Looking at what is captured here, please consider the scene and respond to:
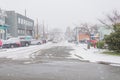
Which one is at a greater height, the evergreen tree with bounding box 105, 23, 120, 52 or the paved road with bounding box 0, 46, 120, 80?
the evergreen tree with bounding box 105, 23, 120, 52

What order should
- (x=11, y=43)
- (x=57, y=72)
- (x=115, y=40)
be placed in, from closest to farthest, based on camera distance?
(x=57, y=72) < (x=115, y=40) < (x=11, y=43)

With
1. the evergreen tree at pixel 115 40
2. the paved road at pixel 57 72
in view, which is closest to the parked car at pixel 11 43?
the evergreen tree at pixel 115 40

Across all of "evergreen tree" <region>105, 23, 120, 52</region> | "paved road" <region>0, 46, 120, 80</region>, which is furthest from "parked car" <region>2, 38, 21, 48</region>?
"paved road" <region>0, 46, 120, 80</region>

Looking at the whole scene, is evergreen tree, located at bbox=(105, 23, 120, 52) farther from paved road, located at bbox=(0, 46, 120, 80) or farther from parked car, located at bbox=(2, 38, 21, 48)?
parked car, located at bbox=(2, 38, 21, 48)

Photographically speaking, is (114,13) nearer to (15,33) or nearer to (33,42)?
(33,42)

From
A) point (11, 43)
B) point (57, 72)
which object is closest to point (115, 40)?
point (57, 72)

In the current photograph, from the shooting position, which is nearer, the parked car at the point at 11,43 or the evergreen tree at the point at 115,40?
the evergreen tree at the point at 115,40

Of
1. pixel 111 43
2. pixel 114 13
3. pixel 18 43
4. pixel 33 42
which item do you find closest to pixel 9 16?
pixel 33 42

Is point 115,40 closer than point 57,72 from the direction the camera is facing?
No

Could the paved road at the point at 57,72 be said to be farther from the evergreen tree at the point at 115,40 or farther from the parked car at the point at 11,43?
the parked car at the point at 11,43

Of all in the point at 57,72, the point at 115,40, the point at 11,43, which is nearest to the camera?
the point at 57,72

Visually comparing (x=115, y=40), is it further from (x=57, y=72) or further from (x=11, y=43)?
(x=11, y=43)

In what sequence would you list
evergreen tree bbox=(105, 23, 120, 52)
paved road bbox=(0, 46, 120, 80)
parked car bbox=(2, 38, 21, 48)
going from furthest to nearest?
parked car bbox=(2, 38, 21, 48) → evergreen tree bbox=(105, 23, 120, 52) → paved road bbox=(0, 46, 120, 80)

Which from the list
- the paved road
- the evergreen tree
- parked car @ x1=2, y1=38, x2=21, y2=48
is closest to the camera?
the paved road
